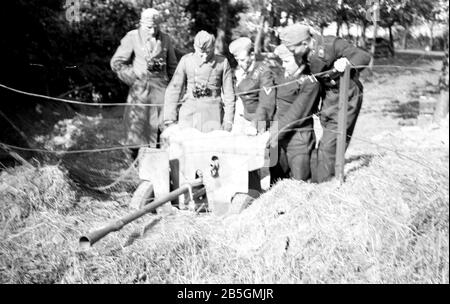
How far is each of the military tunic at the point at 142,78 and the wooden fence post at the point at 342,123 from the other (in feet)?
9.38

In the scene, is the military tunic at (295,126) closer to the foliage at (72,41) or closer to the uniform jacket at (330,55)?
the uniform jacket at (330,55)

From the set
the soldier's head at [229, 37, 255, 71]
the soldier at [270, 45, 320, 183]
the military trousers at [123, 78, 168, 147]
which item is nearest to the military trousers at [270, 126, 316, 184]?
the soldier at [270, 45, 320, 183]

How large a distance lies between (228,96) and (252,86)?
31 centimetres

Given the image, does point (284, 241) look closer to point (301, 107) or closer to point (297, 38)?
point (301, 107)

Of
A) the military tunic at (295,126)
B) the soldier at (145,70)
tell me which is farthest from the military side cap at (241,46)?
the soldier at (145,70)

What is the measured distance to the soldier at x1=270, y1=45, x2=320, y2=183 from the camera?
229 inches

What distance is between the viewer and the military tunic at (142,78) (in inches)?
289

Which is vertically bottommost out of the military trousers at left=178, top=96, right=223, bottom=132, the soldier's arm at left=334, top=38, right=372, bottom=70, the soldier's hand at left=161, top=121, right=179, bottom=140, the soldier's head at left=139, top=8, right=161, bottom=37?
the soldier's hand at left=161, top=121, right=179, bottom=140

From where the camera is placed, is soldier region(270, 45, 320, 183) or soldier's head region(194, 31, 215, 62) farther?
soldier's head region(194, 31, 215, 62)

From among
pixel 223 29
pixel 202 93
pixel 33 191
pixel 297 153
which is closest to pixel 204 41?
pixel 202 93

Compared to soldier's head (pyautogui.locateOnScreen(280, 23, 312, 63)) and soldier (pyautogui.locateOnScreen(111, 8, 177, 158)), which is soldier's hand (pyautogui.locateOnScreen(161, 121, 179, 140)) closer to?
soldier (pyautogui.locateOnScreen(111, 8, 177, 158))

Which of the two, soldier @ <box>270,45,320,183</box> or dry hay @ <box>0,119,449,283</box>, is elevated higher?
soldier @ <box>270,45,320,183</box>

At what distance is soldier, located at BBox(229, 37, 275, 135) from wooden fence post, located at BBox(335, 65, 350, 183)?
1060 mm

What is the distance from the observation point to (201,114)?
6.83 m
